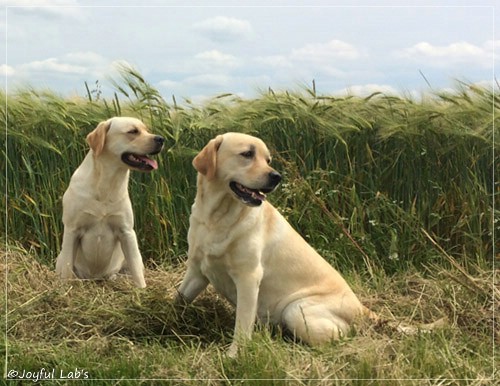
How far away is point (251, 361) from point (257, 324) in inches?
26.1

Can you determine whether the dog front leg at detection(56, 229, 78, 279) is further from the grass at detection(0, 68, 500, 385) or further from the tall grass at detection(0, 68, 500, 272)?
the tall grass at detection(0, 68, 500, 272)

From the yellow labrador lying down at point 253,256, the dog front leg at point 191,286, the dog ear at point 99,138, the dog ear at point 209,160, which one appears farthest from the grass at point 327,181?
the dog ear at point 209,160

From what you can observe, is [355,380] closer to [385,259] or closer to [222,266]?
[222,266]

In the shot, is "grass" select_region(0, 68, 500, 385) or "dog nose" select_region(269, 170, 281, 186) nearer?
"dog nose" select_region(269, 170, 281, 186)

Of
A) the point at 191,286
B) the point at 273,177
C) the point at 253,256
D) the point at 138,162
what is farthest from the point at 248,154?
the point at 138,162

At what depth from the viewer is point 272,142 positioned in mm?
6012

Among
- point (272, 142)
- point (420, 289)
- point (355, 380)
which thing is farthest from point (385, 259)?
point (355, 380)

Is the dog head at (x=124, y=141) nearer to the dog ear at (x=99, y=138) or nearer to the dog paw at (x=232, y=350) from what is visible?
the dog ear at (x=99, y=138)

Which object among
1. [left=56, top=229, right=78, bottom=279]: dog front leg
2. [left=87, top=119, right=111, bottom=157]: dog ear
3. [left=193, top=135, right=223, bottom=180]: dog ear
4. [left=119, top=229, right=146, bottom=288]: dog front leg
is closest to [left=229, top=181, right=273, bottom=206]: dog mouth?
[left=193, top=135, right=223, bottom=180]: dog ear

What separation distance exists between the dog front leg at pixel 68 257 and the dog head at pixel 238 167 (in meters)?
1.57

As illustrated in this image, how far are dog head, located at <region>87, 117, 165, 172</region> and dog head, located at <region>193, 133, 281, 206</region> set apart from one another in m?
0.98

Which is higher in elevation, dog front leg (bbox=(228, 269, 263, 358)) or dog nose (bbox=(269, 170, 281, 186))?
dog nose (bbox=(269, 170, 281, 186))

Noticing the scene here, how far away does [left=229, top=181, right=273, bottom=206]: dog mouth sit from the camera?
3812mm

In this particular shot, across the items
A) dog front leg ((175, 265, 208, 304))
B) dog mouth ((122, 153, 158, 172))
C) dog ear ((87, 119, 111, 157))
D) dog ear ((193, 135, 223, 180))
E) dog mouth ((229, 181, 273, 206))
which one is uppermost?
dog ear ((193, 135, 223, 180))
